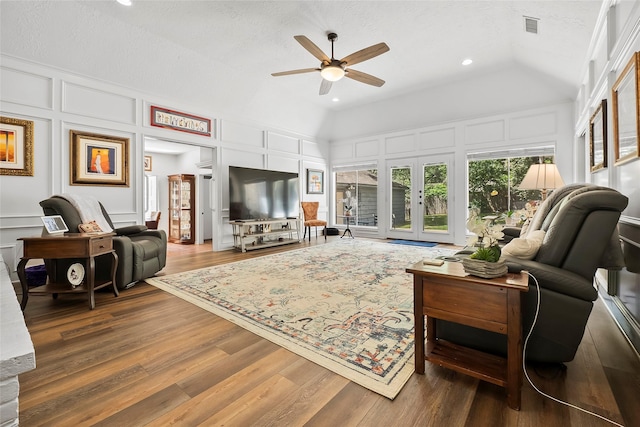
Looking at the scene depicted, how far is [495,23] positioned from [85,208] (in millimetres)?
5504

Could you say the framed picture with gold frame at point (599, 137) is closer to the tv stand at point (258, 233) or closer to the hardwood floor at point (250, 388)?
the hardwood floor at point (250, 388)

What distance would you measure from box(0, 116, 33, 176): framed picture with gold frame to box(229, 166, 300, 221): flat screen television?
9.13 ft

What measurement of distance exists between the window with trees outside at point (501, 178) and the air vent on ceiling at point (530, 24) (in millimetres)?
2600

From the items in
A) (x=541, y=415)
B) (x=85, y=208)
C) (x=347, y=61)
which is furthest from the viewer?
(x=347, y=61)

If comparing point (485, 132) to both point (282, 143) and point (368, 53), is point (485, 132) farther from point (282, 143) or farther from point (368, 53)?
point (282, 143)

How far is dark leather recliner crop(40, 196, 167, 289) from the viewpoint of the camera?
2984mm

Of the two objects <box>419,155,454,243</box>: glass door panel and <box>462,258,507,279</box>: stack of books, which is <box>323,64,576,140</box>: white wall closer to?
<box>419,155,454,243</box>: glass door panel

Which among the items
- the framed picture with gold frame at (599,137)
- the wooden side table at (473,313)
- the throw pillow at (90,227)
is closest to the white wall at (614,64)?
the framed picture with gold frame at (599,137)

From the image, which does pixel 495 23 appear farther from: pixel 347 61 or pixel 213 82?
pixel 213 82

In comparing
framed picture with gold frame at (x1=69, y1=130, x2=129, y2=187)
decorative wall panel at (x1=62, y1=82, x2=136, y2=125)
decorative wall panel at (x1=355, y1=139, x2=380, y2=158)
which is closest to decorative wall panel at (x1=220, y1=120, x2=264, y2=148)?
decorative wall panel at (x1=62, y1=82, x2=136, y2=125)

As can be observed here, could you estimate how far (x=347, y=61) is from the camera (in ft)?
11.8

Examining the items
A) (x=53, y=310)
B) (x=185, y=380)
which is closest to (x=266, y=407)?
(x=185, y=380)

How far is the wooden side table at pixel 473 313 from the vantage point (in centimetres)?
134

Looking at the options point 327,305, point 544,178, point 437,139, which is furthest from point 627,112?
point 437,139
